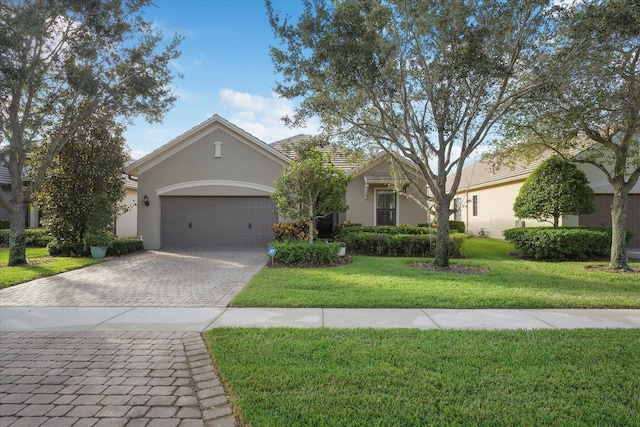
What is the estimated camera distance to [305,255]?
417 inches

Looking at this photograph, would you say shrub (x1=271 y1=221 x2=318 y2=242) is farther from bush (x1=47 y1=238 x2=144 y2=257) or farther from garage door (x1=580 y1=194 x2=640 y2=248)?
garage door (x1=580 y1=194 x2=640 y2=248)

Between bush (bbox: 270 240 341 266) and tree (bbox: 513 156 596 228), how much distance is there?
7.91 metres

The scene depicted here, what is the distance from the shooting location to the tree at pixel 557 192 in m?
12.0

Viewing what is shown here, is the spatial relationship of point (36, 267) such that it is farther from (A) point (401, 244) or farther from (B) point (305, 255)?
(A) point (401, 244)

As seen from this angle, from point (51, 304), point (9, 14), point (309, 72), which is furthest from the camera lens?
point (9, 14)

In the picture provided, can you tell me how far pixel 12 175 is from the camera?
35.9 feet

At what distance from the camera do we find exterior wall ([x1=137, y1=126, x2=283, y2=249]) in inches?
597

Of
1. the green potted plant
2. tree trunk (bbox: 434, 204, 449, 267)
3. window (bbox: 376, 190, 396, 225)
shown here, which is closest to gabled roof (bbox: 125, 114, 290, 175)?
the green potted plant

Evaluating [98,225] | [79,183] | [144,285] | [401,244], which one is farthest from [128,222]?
[401,244]

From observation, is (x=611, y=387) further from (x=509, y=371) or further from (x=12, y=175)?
(x=12, y=175)

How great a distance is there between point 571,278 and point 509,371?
22.2 feet

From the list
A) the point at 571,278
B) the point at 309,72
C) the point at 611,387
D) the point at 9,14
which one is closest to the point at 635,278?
the point at 571,278

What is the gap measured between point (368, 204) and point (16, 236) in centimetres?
1320

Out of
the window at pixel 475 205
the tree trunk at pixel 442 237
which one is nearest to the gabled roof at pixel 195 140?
the tree trunk at pixel 442 237
